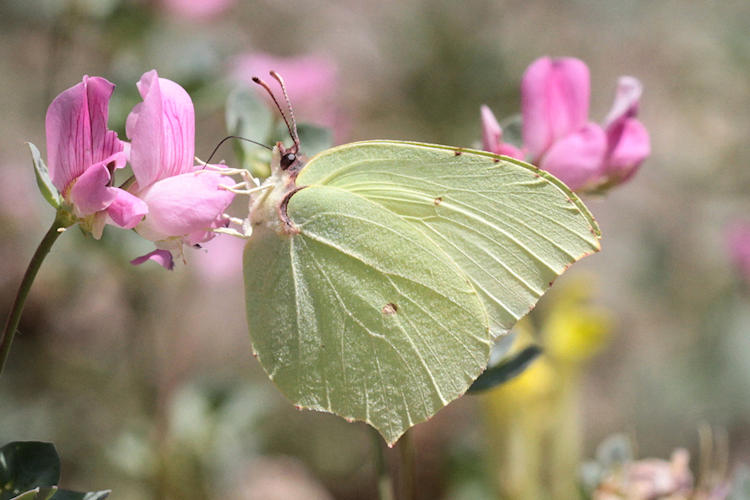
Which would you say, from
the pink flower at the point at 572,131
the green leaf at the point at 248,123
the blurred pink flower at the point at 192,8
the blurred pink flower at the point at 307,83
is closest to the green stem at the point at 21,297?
the green leaf at the point at 248,123

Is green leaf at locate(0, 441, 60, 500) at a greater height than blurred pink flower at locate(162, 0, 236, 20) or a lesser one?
lesser

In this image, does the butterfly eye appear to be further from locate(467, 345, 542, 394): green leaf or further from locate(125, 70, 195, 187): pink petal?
locate(467, 345, 542, 394): green leaf

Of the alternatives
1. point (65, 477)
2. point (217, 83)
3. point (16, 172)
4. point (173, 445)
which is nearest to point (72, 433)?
point (65, 477)

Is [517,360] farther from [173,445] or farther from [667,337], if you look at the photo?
[667,337]

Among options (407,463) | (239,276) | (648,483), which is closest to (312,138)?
(407,463)

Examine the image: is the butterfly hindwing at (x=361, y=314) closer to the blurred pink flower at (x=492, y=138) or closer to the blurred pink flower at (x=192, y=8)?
the blurred pink flower at (x=492, y=138)

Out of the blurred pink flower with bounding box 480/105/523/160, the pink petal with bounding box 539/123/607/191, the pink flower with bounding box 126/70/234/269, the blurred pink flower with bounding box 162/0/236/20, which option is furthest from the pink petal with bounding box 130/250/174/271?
the blurred pink flower with bounding box 162/0/236/20

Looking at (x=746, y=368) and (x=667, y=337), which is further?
(x=667, y=337)
